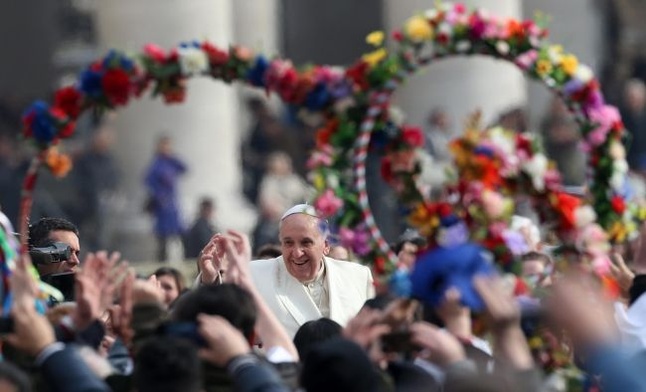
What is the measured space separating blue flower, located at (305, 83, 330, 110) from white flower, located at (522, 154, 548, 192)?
5.57 feet

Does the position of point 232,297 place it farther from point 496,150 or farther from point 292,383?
point 496,150

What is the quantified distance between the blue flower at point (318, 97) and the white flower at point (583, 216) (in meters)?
1.86

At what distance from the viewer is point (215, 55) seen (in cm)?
1477

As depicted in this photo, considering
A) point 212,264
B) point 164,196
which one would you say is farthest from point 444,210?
point 164,196

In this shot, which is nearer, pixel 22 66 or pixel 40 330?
pixel 40 330

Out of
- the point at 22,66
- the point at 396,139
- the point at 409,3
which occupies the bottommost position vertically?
the point at 22,66

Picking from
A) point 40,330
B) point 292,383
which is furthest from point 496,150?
point 40,330

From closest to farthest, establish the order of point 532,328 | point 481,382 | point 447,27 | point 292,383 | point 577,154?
point 481,382
point 292,383
point 532,328
point 447,27
point 577,154

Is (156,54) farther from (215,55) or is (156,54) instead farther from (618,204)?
(618,204)

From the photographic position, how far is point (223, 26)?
89.2 ft

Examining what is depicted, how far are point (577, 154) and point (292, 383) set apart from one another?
14.3m

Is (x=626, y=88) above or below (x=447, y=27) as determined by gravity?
below

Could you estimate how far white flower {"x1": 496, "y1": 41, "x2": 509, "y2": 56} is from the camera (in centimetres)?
1396

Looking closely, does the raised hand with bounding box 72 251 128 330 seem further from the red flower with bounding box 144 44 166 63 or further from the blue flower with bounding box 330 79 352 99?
the red flower with bounding box 144 44 166 63
